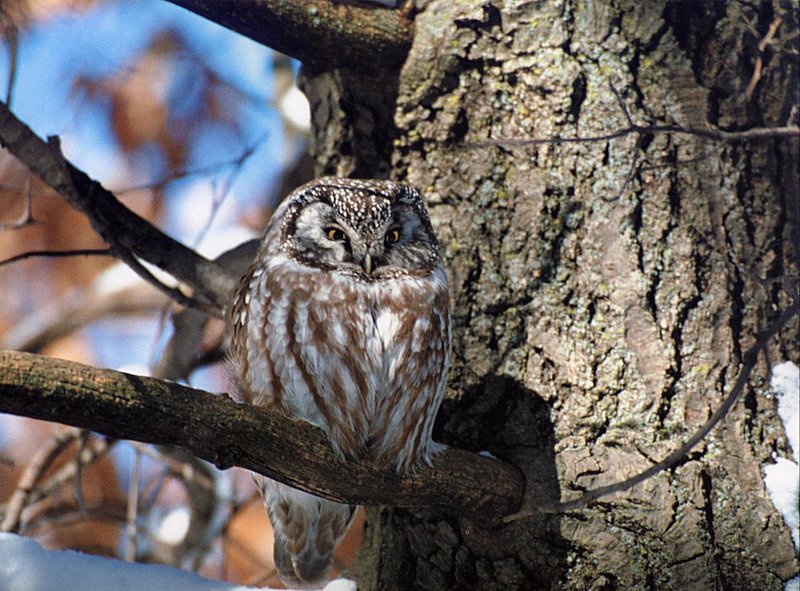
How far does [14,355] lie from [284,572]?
6.03ft

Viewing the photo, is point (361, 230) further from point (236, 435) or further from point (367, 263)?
point (236, 435)

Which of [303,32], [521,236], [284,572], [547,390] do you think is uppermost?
[303,32]

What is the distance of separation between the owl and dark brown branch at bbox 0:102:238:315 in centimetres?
32

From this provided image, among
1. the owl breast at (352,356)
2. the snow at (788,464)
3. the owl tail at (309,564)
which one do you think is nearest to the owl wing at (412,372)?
the owl breast at (352,356)

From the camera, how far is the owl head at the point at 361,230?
2.95 metres

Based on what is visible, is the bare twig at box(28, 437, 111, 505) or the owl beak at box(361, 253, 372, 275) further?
the bare twig at box(28, 437, 111, 505)

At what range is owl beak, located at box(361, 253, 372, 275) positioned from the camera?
2.90 m

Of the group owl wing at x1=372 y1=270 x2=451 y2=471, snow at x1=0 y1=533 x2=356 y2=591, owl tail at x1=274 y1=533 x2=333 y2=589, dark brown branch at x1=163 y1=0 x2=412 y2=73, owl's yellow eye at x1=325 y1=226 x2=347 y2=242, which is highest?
dark brown branch at x1=163 y1=0 x2=412 y2=73

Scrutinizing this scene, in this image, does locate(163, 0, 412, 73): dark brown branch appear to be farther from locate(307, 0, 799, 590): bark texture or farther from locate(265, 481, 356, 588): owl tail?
locate(265, 481, 356, 588): owl tail

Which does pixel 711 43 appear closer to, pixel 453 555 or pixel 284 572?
pixel 453 555

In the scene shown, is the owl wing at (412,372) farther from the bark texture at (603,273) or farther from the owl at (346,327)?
the bark texture at (603,273)

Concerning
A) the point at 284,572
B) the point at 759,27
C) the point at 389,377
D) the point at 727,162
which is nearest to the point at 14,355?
the point at 389,377

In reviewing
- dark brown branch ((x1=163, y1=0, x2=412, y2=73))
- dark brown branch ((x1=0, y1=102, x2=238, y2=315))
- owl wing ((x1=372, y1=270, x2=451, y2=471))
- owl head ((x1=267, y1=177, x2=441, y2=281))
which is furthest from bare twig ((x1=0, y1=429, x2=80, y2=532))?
dark brown branch ((x1=163, y1=0, x2=412, y2=73))

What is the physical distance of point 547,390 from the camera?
280cm
